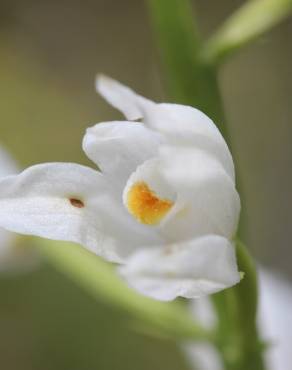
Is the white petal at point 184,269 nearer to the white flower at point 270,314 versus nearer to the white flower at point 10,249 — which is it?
the white flower at point 10,249

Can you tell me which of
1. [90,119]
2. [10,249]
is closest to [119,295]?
[10,249]

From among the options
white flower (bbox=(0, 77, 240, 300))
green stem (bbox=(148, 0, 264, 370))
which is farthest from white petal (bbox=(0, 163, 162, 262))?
green stem (bbox=(148, 0, 264, 370))

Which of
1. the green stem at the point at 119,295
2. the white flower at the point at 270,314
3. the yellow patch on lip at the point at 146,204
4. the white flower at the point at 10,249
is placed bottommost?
the white flower at the point at 270,314

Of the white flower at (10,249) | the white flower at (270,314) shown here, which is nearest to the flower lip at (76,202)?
the white flower at (10,249)

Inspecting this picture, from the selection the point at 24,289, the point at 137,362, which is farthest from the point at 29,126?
the point at 137,362

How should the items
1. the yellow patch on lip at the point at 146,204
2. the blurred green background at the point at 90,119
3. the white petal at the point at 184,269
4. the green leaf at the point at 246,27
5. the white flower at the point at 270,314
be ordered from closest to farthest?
1. the white petal at the point at 184,269
2. the yellow patch on lip at the point at 146,204
3. the green leaf at the point at 246,27
4. the white flower at the point at 270,314
5. the blurred green background at the point at 90,119

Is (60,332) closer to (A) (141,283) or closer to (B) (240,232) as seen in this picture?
(B) (240,232)

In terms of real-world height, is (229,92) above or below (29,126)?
below

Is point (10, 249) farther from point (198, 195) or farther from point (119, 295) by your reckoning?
point (198, 195)
